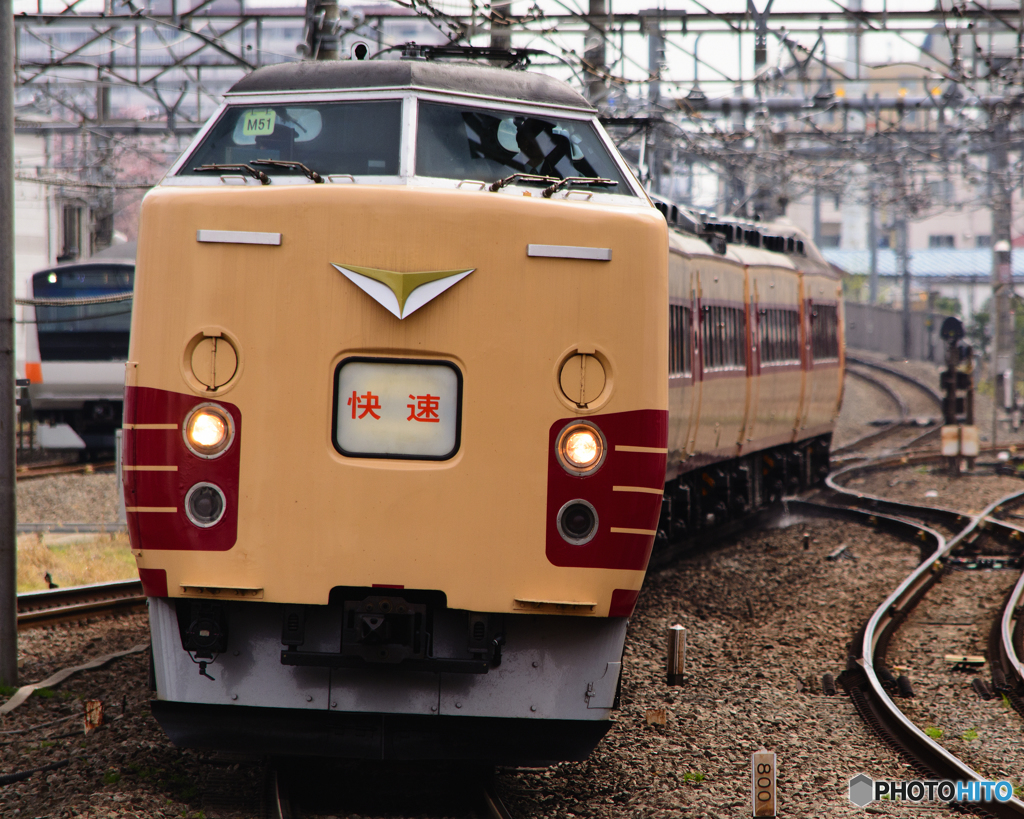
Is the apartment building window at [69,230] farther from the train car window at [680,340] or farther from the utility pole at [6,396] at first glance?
the utility pole at [6,396]

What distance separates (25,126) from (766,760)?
84.5 feet

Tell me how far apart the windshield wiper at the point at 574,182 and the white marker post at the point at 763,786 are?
2415 millimetres

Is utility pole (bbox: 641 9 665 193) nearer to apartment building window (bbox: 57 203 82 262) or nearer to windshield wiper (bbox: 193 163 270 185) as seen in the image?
windshield wiper (bbox: 193 163 270 185)

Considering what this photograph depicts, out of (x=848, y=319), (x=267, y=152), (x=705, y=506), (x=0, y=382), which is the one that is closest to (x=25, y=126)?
(x=705, y=506)

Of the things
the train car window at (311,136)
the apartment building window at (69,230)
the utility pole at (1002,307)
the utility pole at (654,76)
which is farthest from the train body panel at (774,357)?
the apartment building window at (69,230)

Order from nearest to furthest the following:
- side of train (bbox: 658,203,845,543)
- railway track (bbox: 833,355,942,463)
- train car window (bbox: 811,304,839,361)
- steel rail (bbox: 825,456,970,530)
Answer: side of train (bbox: 658,203,845,543)
steel rail (bbox: 825,456,970,530)
train car window (bbox: 811,304,839,361)
railway track (bbox: 833,355,942,463)

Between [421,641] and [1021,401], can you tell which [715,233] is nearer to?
[421,641]

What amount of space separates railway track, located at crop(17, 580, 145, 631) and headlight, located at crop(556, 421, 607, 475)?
5.93 m

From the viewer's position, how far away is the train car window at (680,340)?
9461 millimetres

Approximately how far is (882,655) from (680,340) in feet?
9.21

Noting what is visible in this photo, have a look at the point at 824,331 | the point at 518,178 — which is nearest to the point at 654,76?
the point at 824,331

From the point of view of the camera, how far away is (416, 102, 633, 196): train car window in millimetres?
5117

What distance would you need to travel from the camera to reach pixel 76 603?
1009cm

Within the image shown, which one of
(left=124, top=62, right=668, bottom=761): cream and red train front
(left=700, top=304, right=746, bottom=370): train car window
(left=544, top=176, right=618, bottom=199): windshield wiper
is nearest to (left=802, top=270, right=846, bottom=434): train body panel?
(left=700, top=304, right=746, bottom=370): train car window
